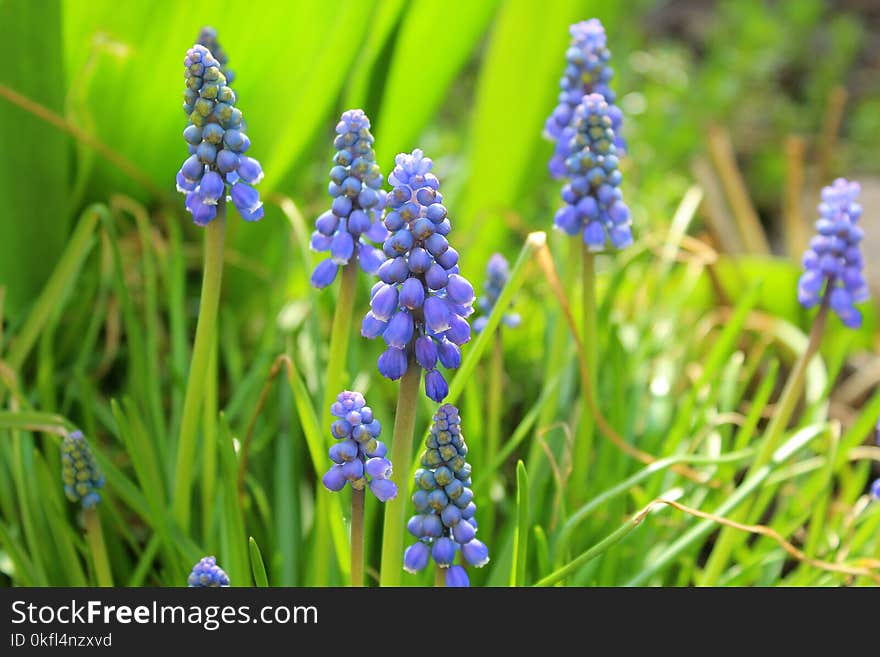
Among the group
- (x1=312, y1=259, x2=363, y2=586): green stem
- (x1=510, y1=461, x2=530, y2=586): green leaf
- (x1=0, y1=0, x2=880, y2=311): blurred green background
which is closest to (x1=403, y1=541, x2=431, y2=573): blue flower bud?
(x1=312, y1=259, x2=363, y2=586): green stem

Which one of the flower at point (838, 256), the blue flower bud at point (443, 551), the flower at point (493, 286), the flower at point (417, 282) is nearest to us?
the flower at point (417, 282)

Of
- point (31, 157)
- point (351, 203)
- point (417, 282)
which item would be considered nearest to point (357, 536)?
point (417, 282)

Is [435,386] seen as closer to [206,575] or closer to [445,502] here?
[445,502]

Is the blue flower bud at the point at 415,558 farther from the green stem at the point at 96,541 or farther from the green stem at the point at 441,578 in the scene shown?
the green stem at the point at 96,541

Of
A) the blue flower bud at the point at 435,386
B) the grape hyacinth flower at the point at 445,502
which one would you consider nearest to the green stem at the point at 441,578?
the grape hyacinth flower at the point at 445,502

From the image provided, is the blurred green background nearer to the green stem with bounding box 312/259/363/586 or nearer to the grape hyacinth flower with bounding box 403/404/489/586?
the green stem with bounding box 312/259/363/586

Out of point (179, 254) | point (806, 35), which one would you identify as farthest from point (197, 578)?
point (806, 35)

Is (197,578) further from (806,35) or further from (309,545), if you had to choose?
(806,35)
